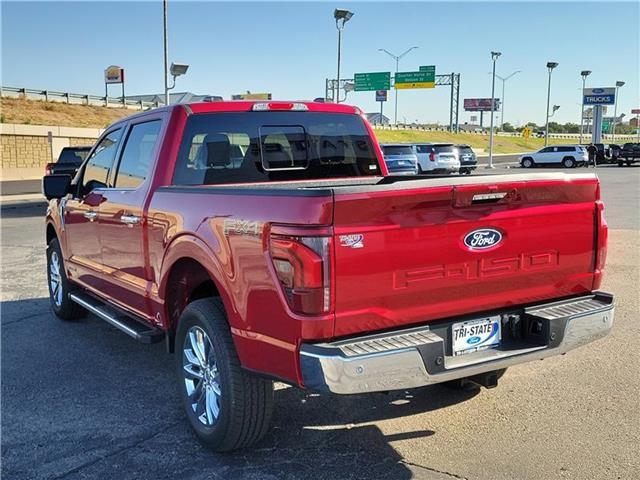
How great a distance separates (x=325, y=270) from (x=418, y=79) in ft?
260

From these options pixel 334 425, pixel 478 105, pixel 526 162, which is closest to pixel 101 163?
pixel 334 425

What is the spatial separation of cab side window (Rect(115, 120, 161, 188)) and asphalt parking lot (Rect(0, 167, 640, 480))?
5.08ft

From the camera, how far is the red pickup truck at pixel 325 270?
2.91 metres

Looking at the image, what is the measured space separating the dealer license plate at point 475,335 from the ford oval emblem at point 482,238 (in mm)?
402

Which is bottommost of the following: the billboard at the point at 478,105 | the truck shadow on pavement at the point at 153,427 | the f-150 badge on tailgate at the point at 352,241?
the truck shadow on pavement at the point at 153,427

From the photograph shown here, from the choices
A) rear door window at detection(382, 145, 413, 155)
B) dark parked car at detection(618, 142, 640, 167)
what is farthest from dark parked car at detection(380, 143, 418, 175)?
dark parked car at detection(618, 142, 640, 167)

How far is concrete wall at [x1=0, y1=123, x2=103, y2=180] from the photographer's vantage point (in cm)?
4403

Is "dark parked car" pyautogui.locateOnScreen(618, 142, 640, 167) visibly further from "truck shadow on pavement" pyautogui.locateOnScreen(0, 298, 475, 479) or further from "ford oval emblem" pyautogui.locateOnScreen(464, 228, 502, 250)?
"ford oval emblem" pyautogui.locateOnScreen(464, 228, 502, 250)

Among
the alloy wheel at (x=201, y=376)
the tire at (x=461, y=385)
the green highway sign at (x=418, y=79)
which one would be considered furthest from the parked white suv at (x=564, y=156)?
the alloy wheel at (x=201, y=376)

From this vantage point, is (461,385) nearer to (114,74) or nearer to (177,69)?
(177,69)

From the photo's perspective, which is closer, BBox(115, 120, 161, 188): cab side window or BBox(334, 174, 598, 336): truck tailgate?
BBox(334, 174, 598, 336): truck tailgate

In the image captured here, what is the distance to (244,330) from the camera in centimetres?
327

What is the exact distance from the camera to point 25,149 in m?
46.1

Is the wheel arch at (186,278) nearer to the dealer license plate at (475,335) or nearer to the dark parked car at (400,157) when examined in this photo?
the dealer license plate at (475,335)
